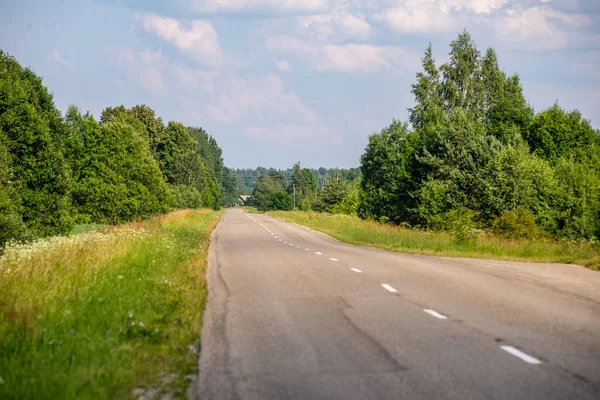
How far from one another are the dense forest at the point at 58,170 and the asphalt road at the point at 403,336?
18176 mm

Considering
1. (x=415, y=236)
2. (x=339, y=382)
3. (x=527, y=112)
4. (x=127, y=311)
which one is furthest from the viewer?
(x=527, y=112)

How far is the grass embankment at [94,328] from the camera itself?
18.9 feet

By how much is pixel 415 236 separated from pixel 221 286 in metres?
18.4

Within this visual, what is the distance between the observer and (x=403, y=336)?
7945mm

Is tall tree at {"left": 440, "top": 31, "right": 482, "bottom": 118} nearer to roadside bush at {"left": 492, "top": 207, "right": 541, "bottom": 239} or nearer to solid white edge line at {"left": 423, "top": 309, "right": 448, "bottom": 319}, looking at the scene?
roadside bush at {"left": 492, "top": 207, "right": 541, "bottom": 239}

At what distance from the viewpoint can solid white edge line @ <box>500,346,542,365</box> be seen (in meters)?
6.45

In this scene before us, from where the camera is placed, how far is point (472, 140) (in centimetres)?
4428

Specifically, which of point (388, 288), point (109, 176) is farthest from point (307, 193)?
point (388, 288)

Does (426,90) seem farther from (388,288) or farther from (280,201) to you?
(280,201)

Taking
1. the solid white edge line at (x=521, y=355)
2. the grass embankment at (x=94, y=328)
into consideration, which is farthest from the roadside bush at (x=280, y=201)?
the solid white edge line at (x=521, y=355)

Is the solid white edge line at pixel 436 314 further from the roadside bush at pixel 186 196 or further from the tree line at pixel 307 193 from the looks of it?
the roadside bush at pixel 186 196

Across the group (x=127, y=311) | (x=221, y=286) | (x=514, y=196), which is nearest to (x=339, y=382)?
(x=127, y=311)

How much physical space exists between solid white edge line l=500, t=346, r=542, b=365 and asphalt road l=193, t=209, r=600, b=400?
0.02m

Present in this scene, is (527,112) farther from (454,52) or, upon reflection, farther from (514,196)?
(514,196)
